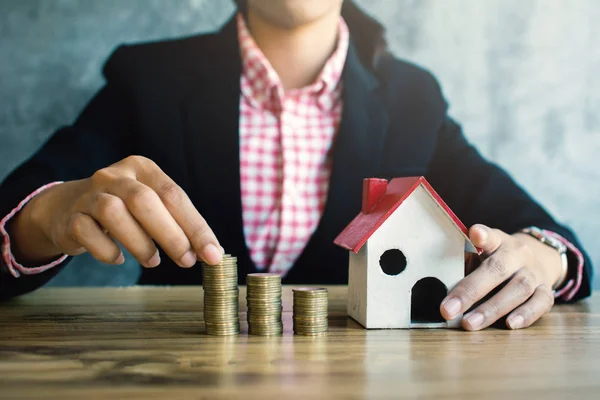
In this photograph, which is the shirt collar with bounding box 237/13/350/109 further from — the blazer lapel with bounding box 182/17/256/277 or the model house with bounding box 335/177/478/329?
the model house with bounding box 335/177/478/329

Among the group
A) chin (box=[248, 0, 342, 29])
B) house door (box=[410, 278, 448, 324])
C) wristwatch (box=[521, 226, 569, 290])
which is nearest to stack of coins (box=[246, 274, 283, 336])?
house door (box=[410, 278, 448, 324])

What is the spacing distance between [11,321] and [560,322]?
39.6 inches

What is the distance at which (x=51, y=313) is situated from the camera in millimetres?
1152

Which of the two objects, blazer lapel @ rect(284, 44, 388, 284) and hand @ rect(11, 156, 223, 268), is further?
blazer lapel @ rect(284, 44, 388, 284)

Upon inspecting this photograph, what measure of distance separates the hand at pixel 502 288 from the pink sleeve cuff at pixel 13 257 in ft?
2.64

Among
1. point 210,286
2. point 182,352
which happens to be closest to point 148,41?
point 210,286

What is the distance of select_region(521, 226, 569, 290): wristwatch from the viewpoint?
4.40 feet

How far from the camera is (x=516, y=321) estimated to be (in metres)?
1.03

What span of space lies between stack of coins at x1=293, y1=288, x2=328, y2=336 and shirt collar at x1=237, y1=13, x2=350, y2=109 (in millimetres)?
1034

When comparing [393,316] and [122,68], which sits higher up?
[122,68]

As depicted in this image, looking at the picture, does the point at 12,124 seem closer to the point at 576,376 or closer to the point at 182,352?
the point at 182,352

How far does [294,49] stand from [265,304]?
118cm

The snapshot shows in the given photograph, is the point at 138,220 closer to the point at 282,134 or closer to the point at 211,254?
the point at 211,254

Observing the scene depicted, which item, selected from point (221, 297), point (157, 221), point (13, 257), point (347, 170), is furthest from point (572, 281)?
point (13, 257)
